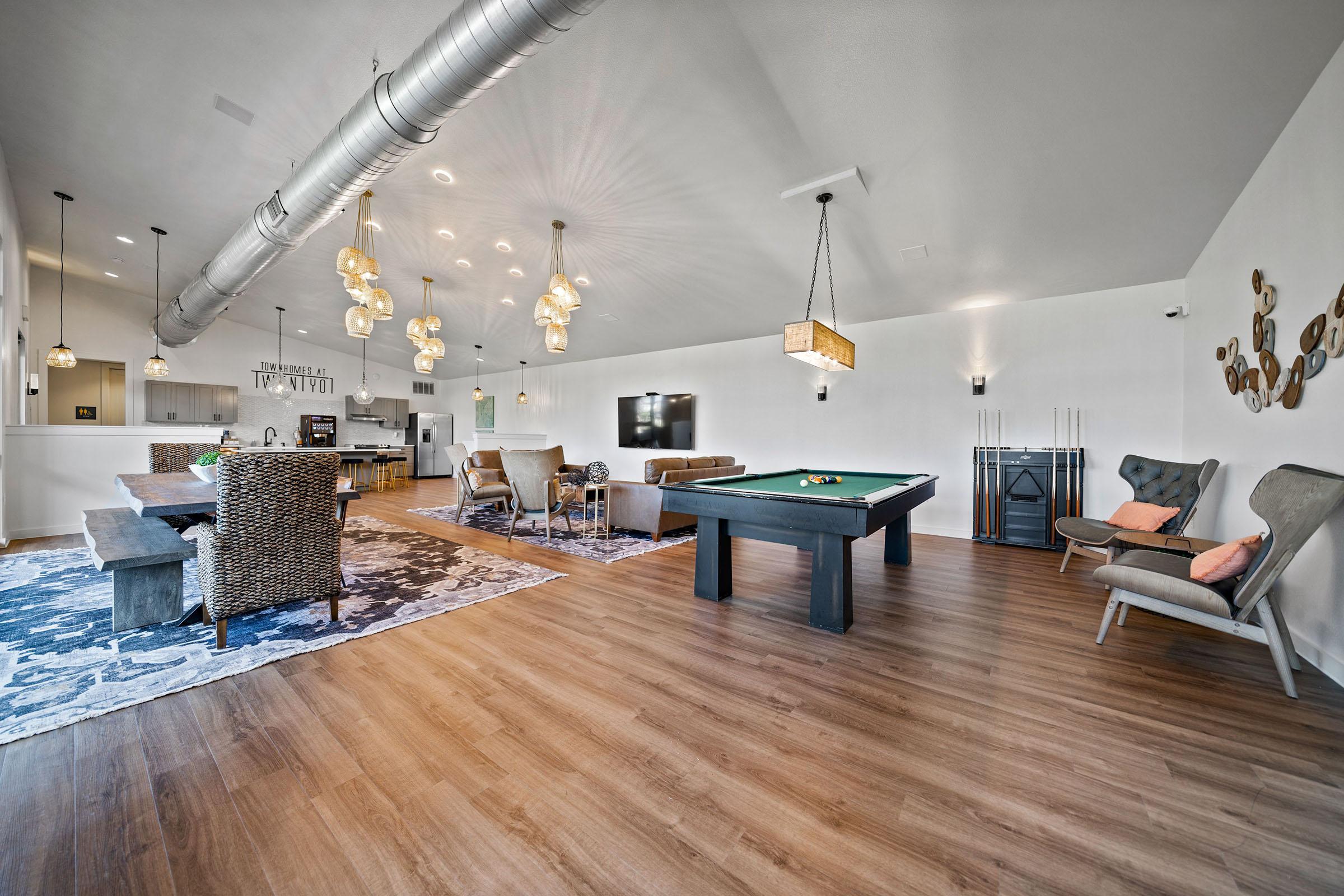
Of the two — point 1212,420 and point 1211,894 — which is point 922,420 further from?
point 1211,894

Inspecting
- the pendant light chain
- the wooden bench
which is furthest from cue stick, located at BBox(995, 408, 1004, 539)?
the wooden bench

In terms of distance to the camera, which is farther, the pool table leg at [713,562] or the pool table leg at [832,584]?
the pool table leg at [713,562]

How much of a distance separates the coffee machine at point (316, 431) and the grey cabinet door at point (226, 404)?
1.10 m

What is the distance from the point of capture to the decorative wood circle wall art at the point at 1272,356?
2.38 metres

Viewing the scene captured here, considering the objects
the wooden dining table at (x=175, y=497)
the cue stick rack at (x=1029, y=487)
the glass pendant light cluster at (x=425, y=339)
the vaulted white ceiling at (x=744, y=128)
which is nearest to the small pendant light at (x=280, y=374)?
the vaulted white ceiling at (x=744, y=128)

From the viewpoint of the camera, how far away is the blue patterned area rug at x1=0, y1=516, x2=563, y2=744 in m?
2.07

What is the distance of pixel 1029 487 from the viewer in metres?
5.15

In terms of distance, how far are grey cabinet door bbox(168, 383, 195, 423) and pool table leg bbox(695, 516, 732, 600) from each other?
11126mm

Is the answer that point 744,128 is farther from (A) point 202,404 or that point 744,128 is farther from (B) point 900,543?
(A) point 202,404

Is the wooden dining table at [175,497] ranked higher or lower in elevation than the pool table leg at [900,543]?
higher

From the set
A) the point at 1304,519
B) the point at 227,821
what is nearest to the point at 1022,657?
the point at 1304,519

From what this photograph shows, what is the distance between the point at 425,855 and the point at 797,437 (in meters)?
6.46

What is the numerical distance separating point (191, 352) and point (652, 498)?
10227 mm

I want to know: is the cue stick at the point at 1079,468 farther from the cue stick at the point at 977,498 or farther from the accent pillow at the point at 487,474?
the accent pillow at the point at 487,474
